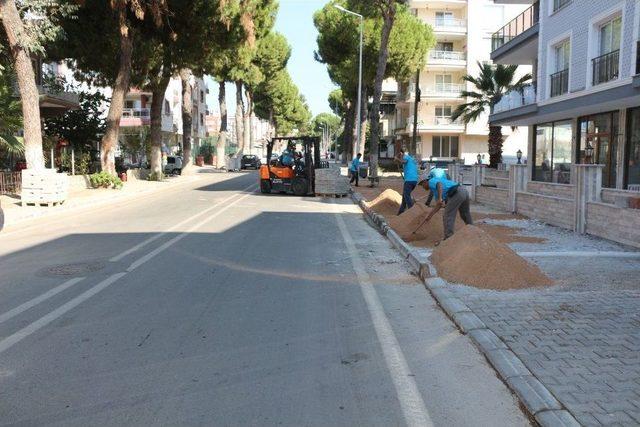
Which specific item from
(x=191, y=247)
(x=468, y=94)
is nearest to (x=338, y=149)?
(x=468, y=94)

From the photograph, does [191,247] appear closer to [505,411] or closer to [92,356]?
[92,356]

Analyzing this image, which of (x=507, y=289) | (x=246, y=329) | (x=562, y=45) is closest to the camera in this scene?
(x=246, y=329)

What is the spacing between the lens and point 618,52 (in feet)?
58.5

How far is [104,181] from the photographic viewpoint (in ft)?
81.5

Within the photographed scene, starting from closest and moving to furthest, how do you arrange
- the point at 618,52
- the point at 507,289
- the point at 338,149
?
1. the point at 507,289
2. the point at 618,52
3. the point at 338,149

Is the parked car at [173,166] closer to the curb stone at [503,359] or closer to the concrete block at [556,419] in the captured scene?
the curb stone at [503,359]

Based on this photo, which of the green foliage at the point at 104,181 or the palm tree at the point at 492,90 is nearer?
the green foliage at the point at 104,181

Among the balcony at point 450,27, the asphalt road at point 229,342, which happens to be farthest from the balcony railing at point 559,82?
the balcony at point 450,27

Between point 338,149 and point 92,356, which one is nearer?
point 92,356

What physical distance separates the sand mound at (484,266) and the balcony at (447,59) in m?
48.5

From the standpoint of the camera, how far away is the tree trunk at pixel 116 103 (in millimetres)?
24844

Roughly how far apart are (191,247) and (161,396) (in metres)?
6.24

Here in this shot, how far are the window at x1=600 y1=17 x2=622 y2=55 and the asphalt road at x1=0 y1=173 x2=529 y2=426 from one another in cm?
1288

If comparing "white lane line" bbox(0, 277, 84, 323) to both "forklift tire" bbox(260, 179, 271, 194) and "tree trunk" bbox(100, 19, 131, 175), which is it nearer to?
"forklift tire" bbox(260, 179, 271, 194)
